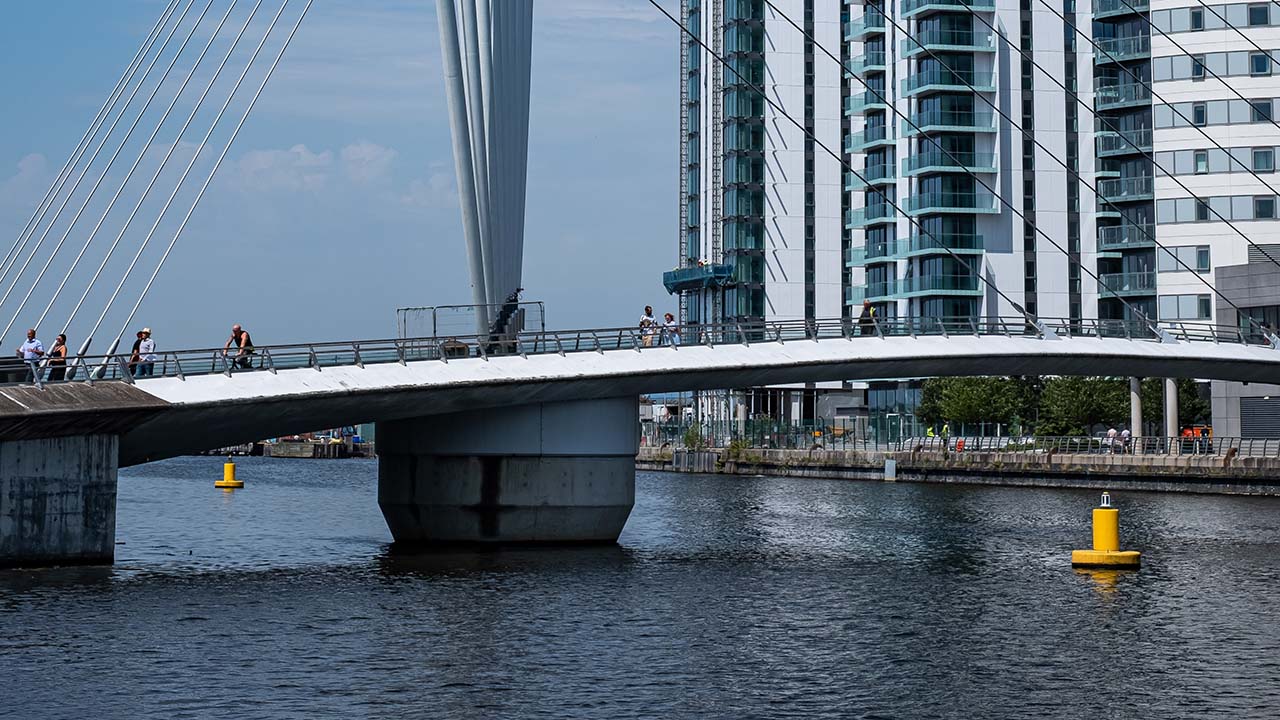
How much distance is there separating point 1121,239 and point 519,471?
84404mm

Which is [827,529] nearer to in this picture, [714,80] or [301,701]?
[301,701]

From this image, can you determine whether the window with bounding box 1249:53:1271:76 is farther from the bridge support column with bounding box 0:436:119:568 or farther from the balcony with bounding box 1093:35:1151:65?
the bridge support column with bounding box 0:436:119:568

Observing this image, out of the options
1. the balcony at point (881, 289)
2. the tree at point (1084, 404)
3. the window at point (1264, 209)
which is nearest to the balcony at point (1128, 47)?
the window at point (1264, 209)

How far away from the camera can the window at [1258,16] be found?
10325cm

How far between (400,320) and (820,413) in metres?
96.1

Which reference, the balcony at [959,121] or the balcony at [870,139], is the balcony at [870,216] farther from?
the balcony at [959,121]

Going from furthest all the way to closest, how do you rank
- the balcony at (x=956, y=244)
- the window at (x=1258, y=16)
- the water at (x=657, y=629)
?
the balcony at (x=956, y=244)
the window at (x=1258, y=16)
the water at (x=657, y=629)

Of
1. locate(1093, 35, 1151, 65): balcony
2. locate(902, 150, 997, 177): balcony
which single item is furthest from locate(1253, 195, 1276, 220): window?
locate(902, 150, 997, 177): balcony

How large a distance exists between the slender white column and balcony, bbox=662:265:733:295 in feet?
310

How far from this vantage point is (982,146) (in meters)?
122

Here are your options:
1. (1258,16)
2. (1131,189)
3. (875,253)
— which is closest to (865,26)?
(875,253)

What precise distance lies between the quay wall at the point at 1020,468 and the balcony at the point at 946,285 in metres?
15.9

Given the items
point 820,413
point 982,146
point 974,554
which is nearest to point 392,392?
point 974,554

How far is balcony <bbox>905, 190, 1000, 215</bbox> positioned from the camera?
12138 cm
